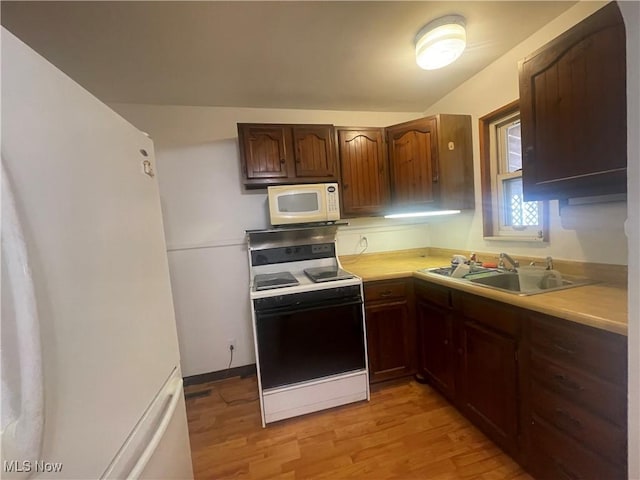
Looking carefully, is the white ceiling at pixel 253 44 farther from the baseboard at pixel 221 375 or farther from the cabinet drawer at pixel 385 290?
the baseboard at pixel 221 375

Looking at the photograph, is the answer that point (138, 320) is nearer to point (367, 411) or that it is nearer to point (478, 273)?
point (367, 411)

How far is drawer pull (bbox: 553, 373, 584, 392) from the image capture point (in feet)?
3.49

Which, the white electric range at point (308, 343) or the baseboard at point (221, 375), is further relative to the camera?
the baseboard at point (221, 375)

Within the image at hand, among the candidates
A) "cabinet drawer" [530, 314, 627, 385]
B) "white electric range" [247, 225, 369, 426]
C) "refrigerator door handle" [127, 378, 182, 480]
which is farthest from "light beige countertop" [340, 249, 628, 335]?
"refrigerator door handle" [127, 378, 182, 480]

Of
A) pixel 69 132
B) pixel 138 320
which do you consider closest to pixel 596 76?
pixel 69 132

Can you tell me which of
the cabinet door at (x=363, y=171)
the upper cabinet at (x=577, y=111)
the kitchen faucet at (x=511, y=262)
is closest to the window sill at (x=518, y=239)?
the kitchen faucet at (x=511, y=262)

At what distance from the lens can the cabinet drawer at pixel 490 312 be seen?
4.41 ft

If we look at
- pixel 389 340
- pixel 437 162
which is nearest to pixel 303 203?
pixel 437 162

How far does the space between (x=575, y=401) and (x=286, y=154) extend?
2.20 m

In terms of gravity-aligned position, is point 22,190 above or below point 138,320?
above

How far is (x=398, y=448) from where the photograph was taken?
1569mm

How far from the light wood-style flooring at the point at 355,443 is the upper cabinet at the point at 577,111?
57.9 inches

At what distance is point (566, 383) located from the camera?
111 centimetres

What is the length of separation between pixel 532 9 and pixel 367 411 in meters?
2.65
